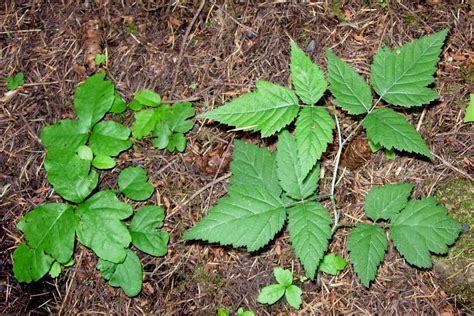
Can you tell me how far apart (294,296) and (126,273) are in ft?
3.36

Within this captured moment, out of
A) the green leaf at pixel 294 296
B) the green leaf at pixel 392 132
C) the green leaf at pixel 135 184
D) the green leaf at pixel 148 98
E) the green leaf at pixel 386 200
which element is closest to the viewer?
the green leaf at pixel 392 132

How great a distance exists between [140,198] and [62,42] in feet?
4.27

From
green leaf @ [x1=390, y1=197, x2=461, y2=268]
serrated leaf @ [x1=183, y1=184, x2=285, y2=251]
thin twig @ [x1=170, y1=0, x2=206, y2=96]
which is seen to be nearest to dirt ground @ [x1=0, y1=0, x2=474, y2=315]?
thin twig @ [x1=170, y1=0, x2=206, y2=96]

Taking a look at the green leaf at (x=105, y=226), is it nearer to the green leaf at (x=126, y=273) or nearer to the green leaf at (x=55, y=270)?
the green leaf at (x=126, y=273)

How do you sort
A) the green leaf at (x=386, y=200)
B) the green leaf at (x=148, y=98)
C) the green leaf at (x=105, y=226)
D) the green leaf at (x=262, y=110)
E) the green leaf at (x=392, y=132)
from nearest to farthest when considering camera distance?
the green leaf at (x=392, y=132)
the green leaf at (x=262, y=110)
the green leaf at (x=386, y=200)
the green leaf at (x=105, y=226)
the green leaf at (x=148, y=98)

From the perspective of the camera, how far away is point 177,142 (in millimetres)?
2893

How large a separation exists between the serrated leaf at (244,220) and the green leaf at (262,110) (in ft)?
1.23

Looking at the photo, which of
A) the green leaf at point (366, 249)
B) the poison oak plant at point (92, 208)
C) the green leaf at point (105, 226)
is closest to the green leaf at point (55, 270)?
the poison oak plant at point (92, 208)

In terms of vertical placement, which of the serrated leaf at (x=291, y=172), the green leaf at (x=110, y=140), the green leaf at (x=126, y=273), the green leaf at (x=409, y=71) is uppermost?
the green leaf at (x=409, y=71)

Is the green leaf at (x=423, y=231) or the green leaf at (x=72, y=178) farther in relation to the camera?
the green leaf at (x=72, y=178)

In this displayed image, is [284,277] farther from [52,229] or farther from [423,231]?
[52,229]

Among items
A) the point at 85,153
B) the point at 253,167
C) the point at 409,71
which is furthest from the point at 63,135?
the point at 409,71

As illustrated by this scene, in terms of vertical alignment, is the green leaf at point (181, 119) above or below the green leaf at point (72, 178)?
above

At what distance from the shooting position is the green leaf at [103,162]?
2918 mm
